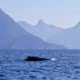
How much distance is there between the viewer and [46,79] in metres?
66.7

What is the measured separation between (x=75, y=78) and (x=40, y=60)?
58160 mm

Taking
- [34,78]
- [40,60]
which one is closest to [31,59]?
[40,60]

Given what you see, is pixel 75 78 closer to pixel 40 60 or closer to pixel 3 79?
pixel 3 79

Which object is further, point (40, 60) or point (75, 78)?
point (40, 60)

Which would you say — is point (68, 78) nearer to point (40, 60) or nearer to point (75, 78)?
point (75, 78)

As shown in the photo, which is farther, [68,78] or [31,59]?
[31,59]

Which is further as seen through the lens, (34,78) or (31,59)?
(31,59)

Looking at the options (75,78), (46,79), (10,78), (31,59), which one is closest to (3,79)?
(10,78)

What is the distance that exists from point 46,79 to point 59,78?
284 cm

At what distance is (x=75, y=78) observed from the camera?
68688 millimetres

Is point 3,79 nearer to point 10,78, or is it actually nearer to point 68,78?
point 10,78

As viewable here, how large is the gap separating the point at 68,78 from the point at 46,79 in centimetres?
416

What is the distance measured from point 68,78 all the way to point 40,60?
58119mm

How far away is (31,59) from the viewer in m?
125
